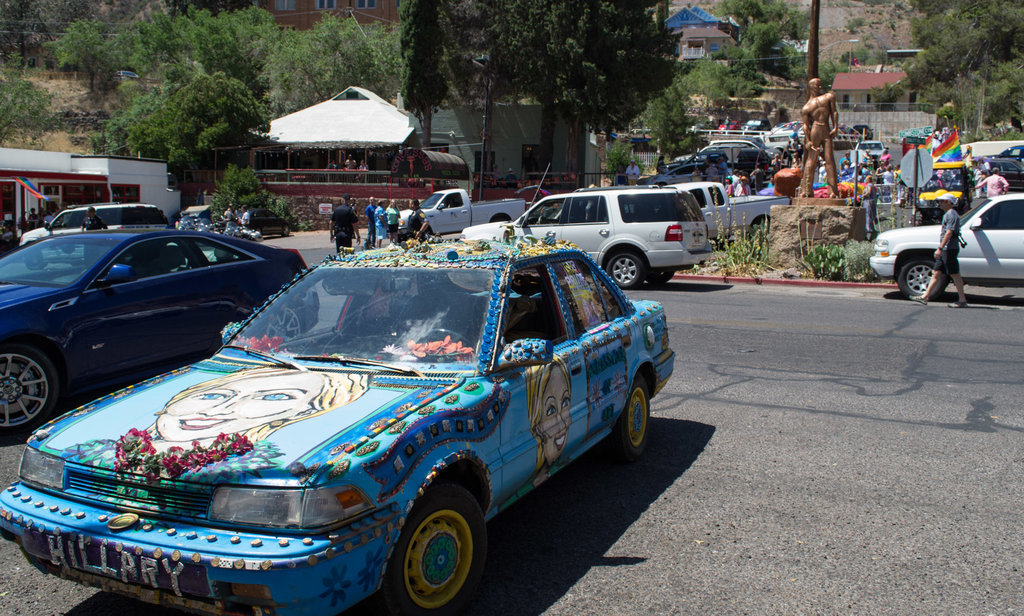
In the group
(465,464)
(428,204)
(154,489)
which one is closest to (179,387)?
(154,489)

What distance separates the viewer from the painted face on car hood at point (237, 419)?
3146mm

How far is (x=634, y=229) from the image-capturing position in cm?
1568

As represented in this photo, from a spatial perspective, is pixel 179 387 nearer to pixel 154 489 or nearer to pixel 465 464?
pixel 154 489

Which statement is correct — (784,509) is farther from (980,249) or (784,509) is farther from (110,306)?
(980,249)

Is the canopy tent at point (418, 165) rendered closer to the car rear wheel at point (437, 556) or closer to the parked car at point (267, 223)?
the parked car at point (267, 223)

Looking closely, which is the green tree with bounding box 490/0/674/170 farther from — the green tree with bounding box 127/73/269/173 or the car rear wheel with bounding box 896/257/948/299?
the car rear wheel with bounding box 896/257/948/299

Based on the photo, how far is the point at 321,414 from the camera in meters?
3.52

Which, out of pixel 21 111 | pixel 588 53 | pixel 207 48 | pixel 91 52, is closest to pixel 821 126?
pixel 588 53

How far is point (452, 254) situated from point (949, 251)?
11.0 m

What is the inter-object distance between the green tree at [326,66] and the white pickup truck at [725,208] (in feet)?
122

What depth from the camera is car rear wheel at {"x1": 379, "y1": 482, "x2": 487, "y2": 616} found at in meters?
3.23

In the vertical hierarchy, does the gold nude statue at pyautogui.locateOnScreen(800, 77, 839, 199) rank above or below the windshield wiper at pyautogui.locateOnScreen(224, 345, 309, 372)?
above

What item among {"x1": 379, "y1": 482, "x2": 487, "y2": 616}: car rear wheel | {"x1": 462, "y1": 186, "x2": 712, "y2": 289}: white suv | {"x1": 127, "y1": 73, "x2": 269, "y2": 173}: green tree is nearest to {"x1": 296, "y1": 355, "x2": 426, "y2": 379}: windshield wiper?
{"x1": 379, "y1": 482, "x2": 487, "y2": 616}: car rear wheel

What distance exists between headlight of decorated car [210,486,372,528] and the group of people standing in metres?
18.5
